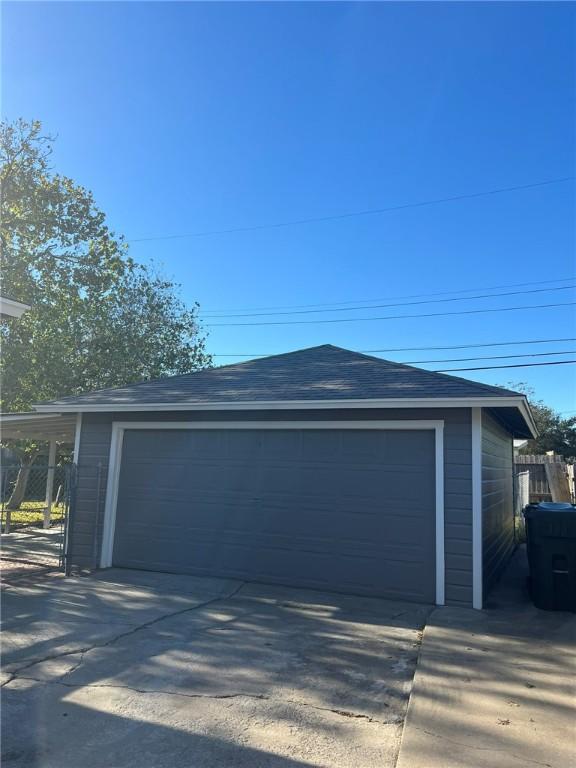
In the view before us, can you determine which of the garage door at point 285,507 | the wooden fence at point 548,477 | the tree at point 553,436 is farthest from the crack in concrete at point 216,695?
the tree at point 553,436

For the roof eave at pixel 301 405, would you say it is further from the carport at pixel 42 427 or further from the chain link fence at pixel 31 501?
the chain link fence at pixel 31 501

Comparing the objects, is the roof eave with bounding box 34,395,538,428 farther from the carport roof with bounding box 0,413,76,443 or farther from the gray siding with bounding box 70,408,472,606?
the carport roof with bounding box 0,413,76,443

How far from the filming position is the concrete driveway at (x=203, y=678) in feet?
10.3

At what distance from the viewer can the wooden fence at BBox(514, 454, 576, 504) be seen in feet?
46.2

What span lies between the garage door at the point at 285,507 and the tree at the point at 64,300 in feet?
32.9

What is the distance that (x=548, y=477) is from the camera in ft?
48.3

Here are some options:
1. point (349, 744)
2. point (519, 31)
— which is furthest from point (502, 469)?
point (349, 744)

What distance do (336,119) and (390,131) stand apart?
1089mm

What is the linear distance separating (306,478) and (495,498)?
11.2 ft

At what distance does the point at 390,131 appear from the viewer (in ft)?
34.9

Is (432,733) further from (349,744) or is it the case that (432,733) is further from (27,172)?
(27,172)

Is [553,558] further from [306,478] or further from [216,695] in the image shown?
[216,695]

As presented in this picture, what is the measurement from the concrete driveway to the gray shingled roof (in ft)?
9.01

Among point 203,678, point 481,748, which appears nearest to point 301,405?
point 203,678
